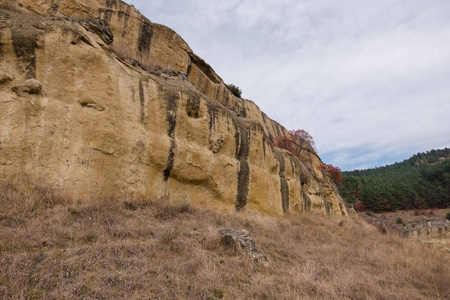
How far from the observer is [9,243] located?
352 centimetres

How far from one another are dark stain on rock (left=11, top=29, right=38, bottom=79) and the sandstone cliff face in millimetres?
22

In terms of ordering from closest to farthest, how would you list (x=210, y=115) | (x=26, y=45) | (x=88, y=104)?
1. (x=26, y=45)
2. (x=88, y=104)
3. (x=210, y=115)

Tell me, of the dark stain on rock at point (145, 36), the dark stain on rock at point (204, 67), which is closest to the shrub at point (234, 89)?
the dark stain on rock at point (204, 67)

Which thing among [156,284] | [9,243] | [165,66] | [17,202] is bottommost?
[156,284]

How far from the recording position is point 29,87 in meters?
6.08

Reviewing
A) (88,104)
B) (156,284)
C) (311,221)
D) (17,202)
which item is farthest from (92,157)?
(311,221)

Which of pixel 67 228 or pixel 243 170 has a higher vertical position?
pixel 243 170

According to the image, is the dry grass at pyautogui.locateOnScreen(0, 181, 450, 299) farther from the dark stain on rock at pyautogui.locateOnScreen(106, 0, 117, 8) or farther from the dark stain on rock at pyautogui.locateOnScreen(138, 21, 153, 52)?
the dark stain on rock at pyautogui.locateOnScreen(106, 0, 117, 8)

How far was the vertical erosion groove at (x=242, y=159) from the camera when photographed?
1058 cm

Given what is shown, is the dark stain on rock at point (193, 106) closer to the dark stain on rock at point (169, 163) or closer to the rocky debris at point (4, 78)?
the dark stain on rock at point (169, 163)

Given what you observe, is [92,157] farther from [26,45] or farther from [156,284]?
[156,284]

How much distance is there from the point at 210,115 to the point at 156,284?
25.0ft

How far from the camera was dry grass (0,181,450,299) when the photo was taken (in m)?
3.10

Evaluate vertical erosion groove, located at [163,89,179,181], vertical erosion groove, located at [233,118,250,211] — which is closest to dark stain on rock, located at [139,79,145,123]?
vertical erosion groove, located at [163,89,179,181]
